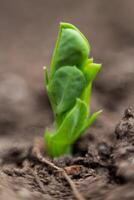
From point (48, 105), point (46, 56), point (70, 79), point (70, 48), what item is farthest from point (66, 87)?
point (46, 56)

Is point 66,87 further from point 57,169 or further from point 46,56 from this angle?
point 46,56

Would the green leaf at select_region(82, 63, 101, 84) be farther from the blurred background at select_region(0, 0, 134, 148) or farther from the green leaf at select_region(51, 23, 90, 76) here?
the blurred background at select_region(0, 0, 134, 148)

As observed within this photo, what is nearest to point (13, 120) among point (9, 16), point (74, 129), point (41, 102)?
point (41, 102)

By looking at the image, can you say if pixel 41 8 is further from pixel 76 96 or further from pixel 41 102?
pixel 76 96

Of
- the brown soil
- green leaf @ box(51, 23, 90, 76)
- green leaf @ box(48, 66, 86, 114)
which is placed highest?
green leaf @ box(51, 23, 90, 76)

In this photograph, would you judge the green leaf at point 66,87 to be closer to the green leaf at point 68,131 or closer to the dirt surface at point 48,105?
the green leaf at point 68,131

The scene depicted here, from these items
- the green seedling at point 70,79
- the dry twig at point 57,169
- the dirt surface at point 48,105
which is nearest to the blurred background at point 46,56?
the dirt surface at point 48,105

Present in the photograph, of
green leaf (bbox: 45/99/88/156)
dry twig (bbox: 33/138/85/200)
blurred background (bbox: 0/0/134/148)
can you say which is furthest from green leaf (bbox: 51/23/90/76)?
blurred background (bbox: 0/0/134/148)
